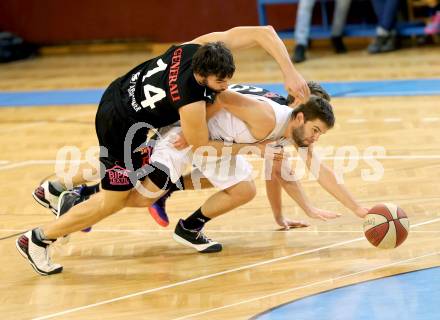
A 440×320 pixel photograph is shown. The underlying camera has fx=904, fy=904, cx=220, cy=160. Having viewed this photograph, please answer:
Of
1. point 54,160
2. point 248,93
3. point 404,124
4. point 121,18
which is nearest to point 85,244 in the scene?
point 248,93

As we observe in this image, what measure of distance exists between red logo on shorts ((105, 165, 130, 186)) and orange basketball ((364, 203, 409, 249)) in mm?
1419

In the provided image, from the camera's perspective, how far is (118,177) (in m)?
5.31

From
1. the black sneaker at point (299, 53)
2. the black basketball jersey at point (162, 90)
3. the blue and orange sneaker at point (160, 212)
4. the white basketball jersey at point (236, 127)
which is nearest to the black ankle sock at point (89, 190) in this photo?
the blue and orange sneaker at point (160, 212)

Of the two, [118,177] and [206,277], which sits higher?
[118,177]

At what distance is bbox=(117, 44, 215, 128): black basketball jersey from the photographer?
5082 mm

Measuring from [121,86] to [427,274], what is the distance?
2.15 meters

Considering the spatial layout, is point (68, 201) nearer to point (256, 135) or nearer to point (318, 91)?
point (256, 135)

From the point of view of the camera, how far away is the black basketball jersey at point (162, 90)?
5.08 m

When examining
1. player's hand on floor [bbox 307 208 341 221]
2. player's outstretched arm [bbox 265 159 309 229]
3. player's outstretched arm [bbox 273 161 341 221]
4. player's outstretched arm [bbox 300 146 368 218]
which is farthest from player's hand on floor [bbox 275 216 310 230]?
player's outstretched arm [bbox 300 146 368 218]

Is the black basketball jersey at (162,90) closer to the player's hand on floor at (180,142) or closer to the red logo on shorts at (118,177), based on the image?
the player's hand on floor at (180,142)

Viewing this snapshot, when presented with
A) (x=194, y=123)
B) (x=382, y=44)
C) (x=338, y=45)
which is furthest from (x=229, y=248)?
(x=338, y=45)

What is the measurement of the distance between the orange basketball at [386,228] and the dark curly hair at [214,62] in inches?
46.1

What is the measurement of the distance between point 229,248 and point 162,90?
111 cm

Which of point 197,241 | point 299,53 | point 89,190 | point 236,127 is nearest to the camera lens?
point 236,127
